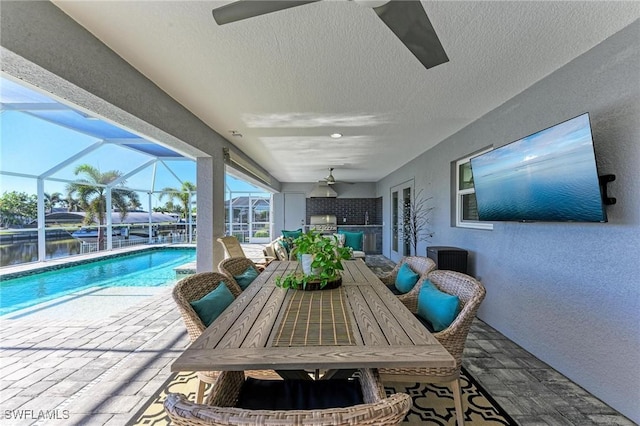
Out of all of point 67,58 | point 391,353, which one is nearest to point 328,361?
point 391,353

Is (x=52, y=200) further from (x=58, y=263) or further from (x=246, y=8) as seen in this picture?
(x=246, y=8)

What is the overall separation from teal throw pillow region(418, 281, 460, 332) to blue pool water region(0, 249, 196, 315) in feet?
17.2

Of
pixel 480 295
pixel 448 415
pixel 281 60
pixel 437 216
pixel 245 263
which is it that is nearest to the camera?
pixel 480 295

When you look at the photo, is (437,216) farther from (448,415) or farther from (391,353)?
(391,353)

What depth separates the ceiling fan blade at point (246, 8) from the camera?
1103 mm

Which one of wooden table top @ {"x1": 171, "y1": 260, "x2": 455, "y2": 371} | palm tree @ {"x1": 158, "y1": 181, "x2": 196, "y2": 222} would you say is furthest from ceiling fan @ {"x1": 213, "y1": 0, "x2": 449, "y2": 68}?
palm tree @ {"x1": 158, "y1": 181, "x2": 196, "y2": 222}

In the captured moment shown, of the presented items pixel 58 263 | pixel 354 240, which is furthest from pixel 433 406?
pixel 58 263

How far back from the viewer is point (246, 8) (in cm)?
113

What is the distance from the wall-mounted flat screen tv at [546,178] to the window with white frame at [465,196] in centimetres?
84

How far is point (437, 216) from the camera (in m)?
4.50

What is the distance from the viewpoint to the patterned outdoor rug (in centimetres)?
167

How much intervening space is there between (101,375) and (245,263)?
1358mm

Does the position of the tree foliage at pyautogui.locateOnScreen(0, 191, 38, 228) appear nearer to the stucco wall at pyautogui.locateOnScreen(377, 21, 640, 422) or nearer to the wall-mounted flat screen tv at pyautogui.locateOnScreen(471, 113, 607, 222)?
the wall-mounted flat screen tv at pyautogui.locateOnScreen(471, 113, 607, 222)

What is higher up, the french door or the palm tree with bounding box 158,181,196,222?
the palm tree with bounding box 158,181,196,222
